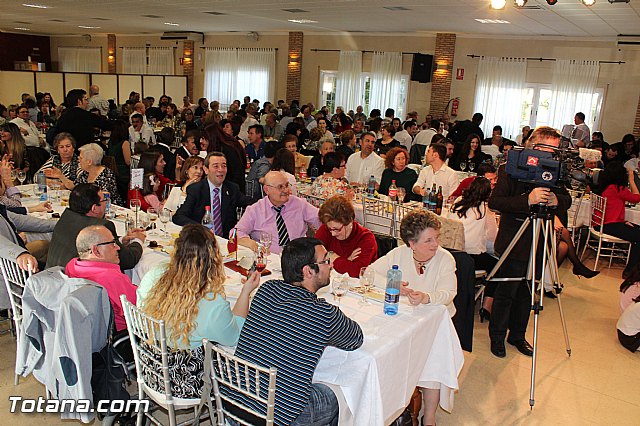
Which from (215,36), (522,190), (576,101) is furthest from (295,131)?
(215,36)

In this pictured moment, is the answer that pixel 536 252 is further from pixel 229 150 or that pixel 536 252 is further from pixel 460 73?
pixel 460 73

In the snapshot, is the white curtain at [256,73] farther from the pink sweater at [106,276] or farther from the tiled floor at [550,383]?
the pink sweater at [106,276]

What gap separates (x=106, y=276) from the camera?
3.04 meters

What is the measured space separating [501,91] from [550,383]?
1092 centimetres

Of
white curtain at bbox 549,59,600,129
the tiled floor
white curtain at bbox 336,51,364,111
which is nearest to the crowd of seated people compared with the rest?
the tiled floor

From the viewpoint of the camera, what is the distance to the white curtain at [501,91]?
44.5ft

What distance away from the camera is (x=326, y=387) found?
2.62 m

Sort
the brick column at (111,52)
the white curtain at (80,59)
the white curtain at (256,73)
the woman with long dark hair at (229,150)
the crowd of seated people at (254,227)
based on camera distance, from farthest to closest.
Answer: the white curtain at (80,59) → the brick column at (111,52) → the white curtain at (256,73) → the woman with long dark hair at (229,150) → the crowd of seated people at (254,227)

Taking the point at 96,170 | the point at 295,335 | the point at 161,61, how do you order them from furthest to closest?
the point at 161,61
the point at 96,170
the point at 295,335

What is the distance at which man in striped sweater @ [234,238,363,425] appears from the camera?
2.35 metres

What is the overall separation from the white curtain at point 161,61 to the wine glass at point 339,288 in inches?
754

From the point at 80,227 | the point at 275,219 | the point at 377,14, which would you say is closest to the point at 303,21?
the point at 377,14

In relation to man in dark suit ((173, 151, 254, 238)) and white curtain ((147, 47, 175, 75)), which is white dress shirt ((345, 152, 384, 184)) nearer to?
man in dark suit ((173, 151, 254, 238))

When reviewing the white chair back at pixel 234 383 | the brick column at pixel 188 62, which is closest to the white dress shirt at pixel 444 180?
the white chair back at pixel 234 383
